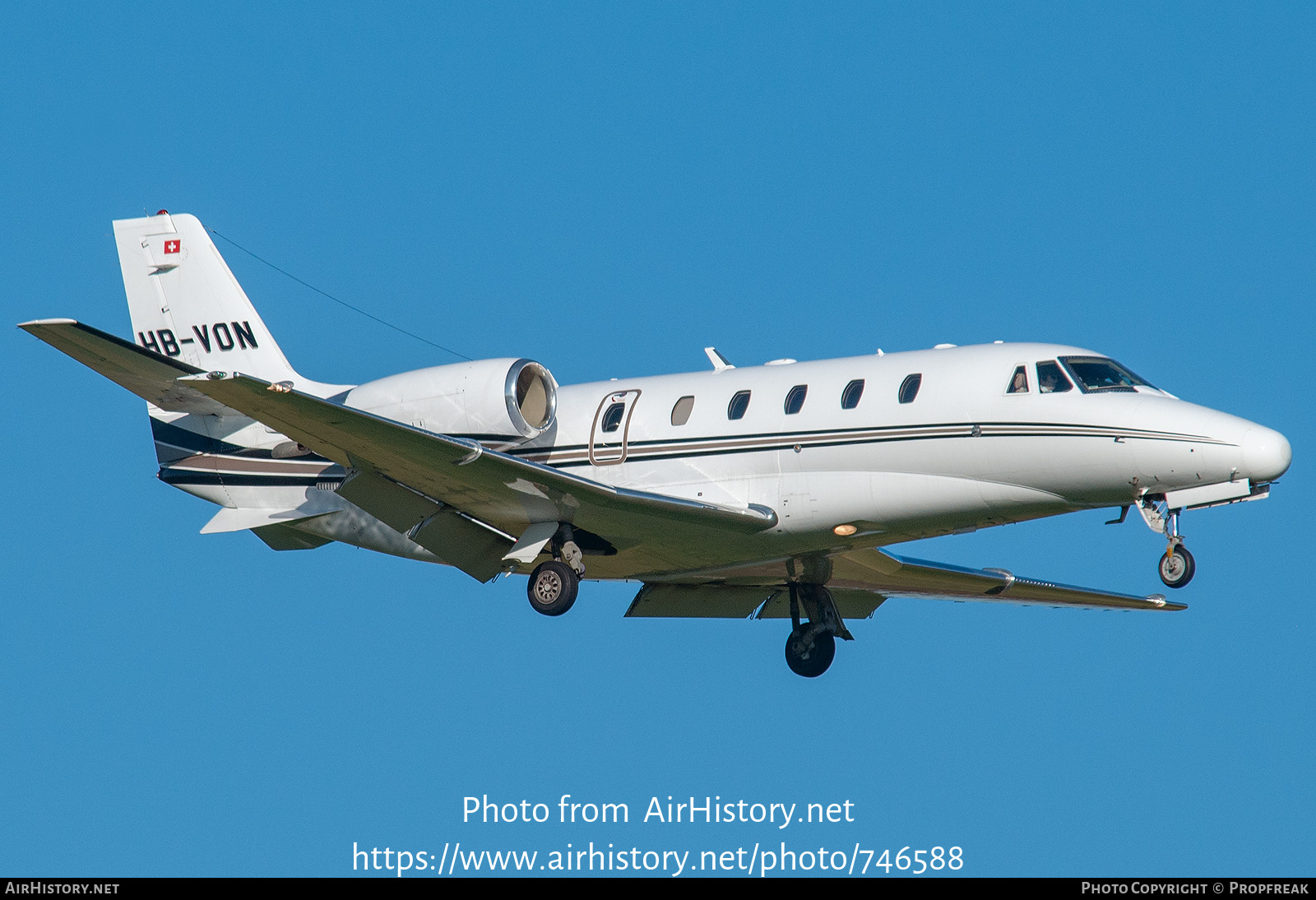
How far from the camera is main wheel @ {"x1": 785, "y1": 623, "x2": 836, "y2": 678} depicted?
2277 centimetres

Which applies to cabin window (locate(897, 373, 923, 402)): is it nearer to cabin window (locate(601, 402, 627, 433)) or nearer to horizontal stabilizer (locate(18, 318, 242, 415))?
cabin window (locate(601, 402, 627, 433))

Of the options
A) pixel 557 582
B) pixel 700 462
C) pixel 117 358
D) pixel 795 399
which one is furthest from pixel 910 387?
pixel 117 358

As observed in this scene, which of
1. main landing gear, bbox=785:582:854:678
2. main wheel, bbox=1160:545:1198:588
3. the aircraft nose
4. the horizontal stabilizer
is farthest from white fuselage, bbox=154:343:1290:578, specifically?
the horizontal stabilizer

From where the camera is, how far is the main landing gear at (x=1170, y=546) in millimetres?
17672

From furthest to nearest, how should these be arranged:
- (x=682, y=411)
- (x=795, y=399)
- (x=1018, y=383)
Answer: (x=682, y=411)
(x=795, y=399)
(x=1018, y=383)

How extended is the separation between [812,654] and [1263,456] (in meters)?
7.22

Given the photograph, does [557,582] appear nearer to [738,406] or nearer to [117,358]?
[738,406]

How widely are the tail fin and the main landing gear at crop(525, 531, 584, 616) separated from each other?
5617 millimetres

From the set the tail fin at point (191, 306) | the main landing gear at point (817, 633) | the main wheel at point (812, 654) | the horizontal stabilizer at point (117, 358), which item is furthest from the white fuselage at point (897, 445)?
the tail fin at point (191, 306)

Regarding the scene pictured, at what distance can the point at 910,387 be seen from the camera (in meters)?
19.2

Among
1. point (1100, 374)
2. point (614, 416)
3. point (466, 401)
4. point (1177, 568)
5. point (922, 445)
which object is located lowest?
point (1177, 568)

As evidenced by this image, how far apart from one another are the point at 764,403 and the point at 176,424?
8263 mm

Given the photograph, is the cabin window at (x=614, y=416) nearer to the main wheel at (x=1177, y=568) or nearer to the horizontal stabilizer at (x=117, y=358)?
the horizontal stabilizer at (x=117, y=358)
